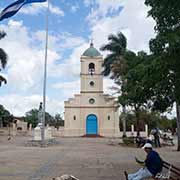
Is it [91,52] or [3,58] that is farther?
[91,52]

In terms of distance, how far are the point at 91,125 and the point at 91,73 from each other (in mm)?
7780

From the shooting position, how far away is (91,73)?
61719mm

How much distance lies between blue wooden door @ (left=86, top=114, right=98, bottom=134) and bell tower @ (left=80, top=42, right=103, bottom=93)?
3985 mm

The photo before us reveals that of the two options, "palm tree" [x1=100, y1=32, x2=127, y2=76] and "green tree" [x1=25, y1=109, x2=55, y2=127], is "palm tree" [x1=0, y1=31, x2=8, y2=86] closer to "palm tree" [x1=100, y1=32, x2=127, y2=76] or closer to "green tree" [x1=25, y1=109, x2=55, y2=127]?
"palm tree" [x1=100, y1=32, x2=127, y2=76]

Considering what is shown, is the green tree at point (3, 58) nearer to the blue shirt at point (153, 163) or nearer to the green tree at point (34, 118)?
the blue shirt at point (153, 163)

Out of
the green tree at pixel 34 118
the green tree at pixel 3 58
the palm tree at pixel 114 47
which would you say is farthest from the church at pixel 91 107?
the green tree at pixel 34 118

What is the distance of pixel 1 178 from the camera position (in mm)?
12453

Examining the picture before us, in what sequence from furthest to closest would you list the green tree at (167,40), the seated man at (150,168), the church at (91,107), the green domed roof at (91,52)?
the green domed roof at (91,52)
the church at (91,107)
the green tree at (167,40)
the seated man at (150,168)

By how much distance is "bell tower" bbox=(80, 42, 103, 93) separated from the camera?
61.3 m

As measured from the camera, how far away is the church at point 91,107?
197 ft

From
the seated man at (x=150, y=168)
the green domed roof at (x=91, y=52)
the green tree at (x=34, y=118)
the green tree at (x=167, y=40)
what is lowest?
the seated man at (x=150, y=168)

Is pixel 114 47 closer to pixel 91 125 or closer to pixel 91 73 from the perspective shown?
pixel 91 73

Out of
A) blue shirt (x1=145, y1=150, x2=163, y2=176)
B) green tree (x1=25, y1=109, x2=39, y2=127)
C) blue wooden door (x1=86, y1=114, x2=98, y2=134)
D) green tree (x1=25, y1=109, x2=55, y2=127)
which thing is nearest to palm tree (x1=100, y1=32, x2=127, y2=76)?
blue wooden door (x1=86, y1=114, x2=98, y2=134)

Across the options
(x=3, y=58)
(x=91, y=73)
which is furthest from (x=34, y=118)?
(x=3, y=58)
